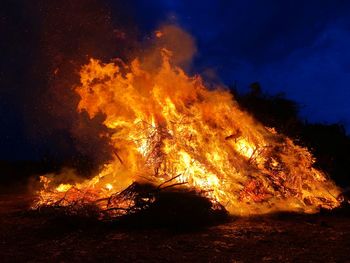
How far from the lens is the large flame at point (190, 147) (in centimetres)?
800

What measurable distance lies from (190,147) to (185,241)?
2.76 metres

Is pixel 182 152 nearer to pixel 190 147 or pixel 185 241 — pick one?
pixel 190 147

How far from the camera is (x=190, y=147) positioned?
27.2 feet

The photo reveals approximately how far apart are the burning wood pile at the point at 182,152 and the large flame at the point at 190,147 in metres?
0.02

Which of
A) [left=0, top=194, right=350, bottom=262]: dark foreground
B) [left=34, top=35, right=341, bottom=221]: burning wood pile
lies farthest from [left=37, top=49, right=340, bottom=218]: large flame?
[left=0, top=194, right=350, bottom=262]: dark foreground

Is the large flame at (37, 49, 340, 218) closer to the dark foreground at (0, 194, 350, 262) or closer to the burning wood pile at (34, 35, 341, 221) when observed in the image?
the burning wood pile at (34, 35, 341, 221)

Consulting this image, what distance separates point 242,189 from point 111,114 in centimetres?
343

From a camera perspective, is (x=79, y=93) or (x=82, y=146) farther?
(x=82, y=146)

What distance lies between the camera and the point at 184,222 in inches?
263


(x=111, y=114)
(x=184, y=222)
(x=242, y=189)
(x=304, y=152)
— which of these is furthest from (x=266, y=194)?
(x=111, y=114)

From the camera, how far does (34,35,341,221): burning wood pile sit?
7.87m

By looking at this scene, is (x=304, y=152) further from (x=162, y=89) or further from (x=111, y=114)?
(x=111, y=114)

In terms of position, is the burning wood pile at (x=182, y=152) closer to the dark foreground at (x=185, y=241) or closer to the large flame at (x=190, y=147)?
the large flame at (x=190, y=147)

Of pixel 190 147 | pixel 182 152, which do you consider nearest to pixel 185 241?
pixel 182 152
